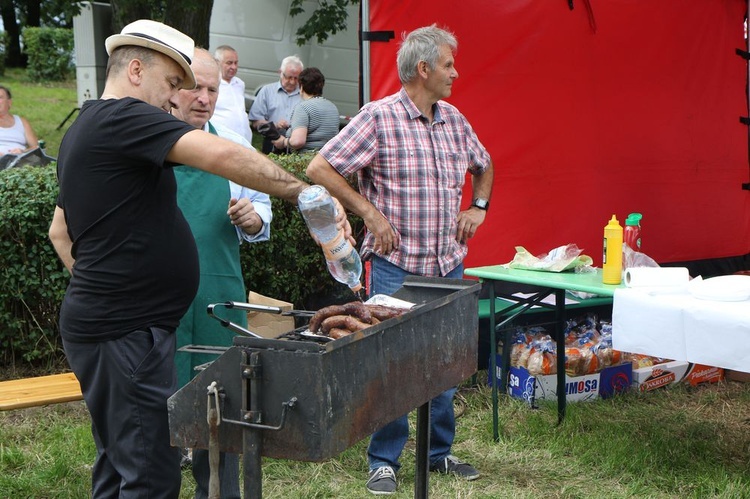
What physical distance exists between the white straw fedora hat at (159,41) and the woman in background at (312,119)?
4.99 meters

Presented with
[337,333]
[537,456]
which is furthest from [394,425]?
[337,333]

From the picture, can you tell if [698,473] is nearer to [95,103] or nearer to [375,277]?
[375,277]


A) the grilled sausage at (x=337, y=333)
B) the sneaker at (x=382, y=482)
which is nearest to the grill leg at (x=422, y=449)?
the sneaker at (x=382, y=482)

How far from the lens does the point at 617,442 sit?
4.49m

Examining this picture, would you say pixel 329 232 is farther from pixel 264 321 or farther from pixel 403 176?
pixel 264 321

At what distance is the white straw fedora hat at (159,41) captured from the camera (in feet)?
8.26

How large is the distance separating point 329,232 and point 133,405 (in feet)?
2.44

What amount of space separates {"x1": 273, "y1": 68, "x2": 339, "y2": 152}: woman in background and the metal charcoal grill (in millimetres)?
5121

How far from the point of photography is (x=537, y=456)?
4410 mm

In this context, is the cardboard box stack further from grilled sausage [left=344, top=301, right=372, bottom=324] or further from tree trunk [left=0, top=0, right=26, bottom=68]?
tree trunk [left=0, top=0, right=26, bottom=68]

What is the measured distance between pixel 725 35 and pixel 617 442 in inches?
151

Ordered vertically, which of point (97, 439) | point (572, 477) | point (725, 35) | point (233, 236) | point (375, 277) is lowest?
point (572, 477)

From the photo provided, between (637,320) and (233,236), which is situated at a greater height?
(233,236)

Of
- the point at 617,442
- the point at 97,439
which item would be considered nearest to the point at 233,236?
the point at 97,439
